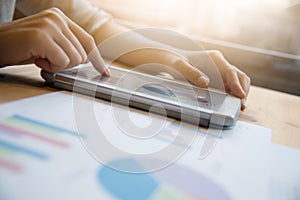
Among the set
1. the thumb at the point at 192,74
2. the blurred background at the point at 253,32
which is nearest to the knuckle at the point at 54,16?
the thumb at the point at 192,74

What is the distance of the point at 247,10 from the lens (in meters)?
1.07

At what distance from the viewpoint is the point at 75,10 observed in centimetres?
79

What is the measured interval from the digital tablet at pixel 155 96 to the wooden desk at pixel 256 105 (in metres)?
0.03

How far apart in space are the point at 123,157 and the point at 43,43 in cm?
22

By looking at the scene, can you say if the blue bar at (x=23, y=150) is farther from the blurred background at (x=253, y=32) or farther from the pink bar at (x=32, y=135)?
the blurred background at (x=253, y=32)

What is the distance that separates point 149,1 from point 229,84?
706 mm

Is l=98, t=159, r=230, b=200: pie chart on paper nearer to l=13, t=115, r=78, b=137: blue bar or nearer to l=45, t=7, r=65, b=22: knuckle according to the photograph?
l=13, t=115, r=78, b=137: blue bar

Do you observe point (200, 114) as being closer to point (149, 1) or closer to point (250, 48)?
point (250, 48)

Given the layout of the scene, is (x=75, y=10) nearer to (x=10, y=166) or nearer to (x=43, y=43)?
(x=43, y=43)

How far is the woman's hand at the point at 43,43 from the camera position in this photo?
442 mm

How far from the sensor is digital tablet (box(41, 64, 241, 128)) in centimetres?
43

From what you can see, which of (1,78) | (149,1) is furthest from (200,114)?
(149,1)

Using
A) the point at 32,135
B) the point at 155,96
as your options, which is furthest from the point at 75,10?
the point at 32,135

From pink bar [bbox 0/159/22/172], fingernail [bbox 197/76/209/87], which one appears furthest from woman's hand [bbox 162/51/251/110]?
pink bar [bbox 0/159/22/172]
